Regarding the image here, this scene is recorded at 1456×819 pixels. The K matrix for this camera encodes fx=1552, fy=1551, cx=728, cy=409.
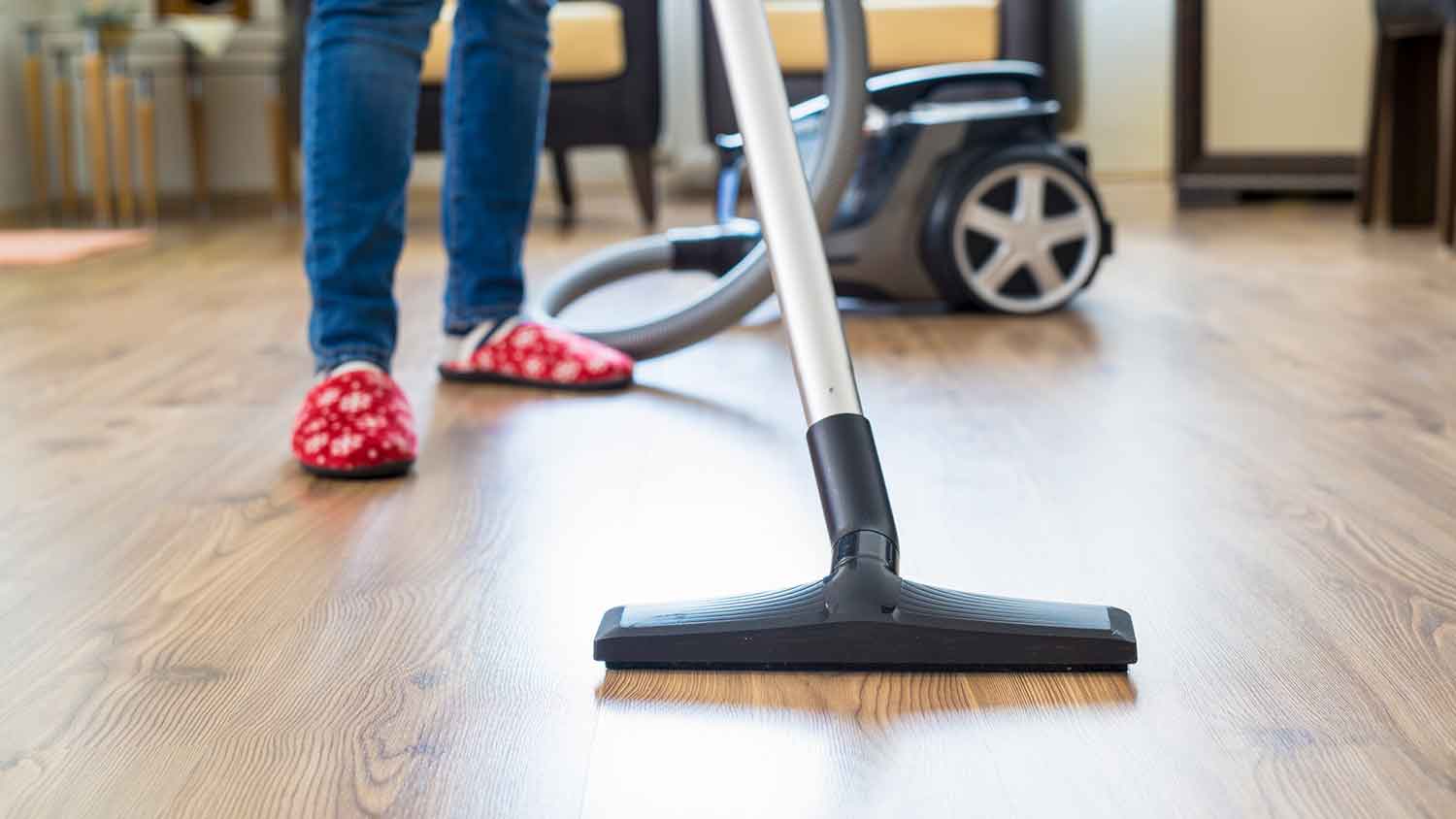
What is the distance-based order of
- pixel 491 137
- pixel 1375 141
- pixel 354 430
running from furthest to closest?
pixel 1375 141, pixel 491 137, pixel 354 430

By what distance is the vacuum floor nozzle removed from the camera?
2.04ft

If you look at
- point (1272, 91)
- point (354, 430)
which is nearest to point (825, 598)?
point (354, 430)

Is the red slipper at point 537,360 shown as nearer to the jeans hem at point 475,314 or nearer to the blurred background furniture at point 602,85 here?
the jeans hem at point 475,314

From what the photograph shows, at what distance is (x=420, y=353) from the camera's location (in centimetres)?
158

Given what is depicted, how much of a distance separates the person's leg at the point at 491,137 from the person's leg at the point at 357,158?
16 cm

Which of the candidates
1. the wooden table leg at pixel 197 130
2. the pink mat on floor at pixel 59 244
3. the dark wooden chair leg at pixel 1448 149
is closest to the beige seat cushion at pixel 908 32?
the dark wooden chair leg at pixel 1448 149

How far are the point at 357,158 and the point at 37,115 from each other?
10.7 ft

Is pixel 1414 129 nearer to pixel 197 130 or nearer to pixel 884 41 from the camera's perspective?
pixel 884 41

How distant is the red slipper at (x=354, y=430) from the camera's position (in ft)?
3.35

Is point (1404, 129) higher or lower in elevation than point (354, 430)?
higher

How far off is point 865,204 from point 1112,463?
2.56 feet

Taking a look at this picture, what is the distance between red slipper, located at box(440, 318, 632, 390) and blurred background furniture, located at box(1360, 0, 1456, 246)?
1760 mm

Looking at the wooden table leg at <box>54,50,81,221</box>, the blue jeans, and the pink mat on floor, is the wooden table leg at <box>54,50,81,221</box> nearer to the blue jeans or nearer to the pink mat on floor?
the pink mat on floor

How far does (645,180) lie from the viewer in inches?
122
